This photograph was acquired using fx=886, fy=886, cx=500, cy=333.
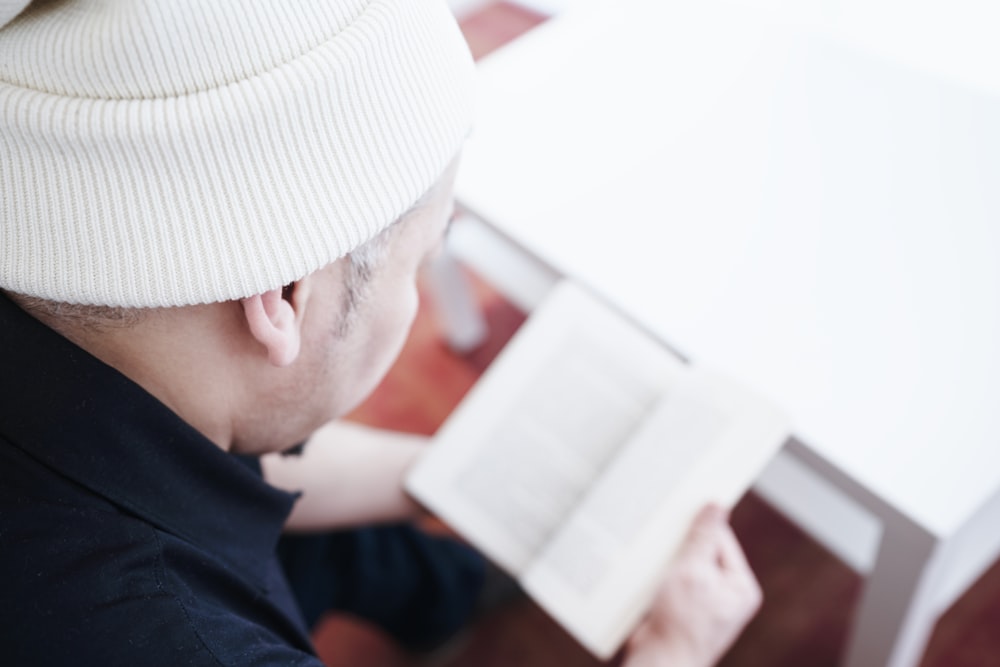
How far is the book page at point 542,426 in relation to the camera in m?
0.79

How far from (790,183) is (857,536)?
1.28 feet

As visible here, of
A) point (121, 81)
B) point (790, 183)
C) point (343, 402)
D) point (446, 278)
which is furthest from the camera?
point (446, 278)

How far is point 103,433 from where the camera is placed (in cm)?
54

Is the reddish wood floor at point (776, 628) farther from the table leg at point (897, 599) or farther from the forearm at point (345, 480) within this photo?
the forearm at point (345, 480)

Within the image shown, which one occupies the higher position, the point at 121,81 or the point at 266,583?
the point at 121,81

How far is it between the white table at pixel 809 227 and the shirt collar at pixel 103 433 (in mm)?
375

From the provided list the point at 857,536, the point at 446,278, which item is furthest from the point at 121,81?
the point at 446,278

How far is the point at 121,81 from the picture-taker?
16.7 inches

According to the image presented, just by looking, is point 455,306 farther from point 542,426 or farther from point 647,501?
point 647,501

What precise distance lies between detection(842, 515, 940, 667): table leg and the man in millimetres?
404

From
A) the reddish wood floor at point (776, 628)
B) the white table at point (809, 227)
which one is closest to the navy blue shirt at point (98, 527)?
the white table at point (809, 227)

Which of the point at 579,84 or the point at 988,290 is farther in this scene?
the point at 579,84

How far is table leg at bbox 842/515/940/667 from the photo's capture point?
2.12ft

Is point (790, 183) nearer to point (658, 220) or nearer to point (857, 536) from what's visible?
point (658, 220)
